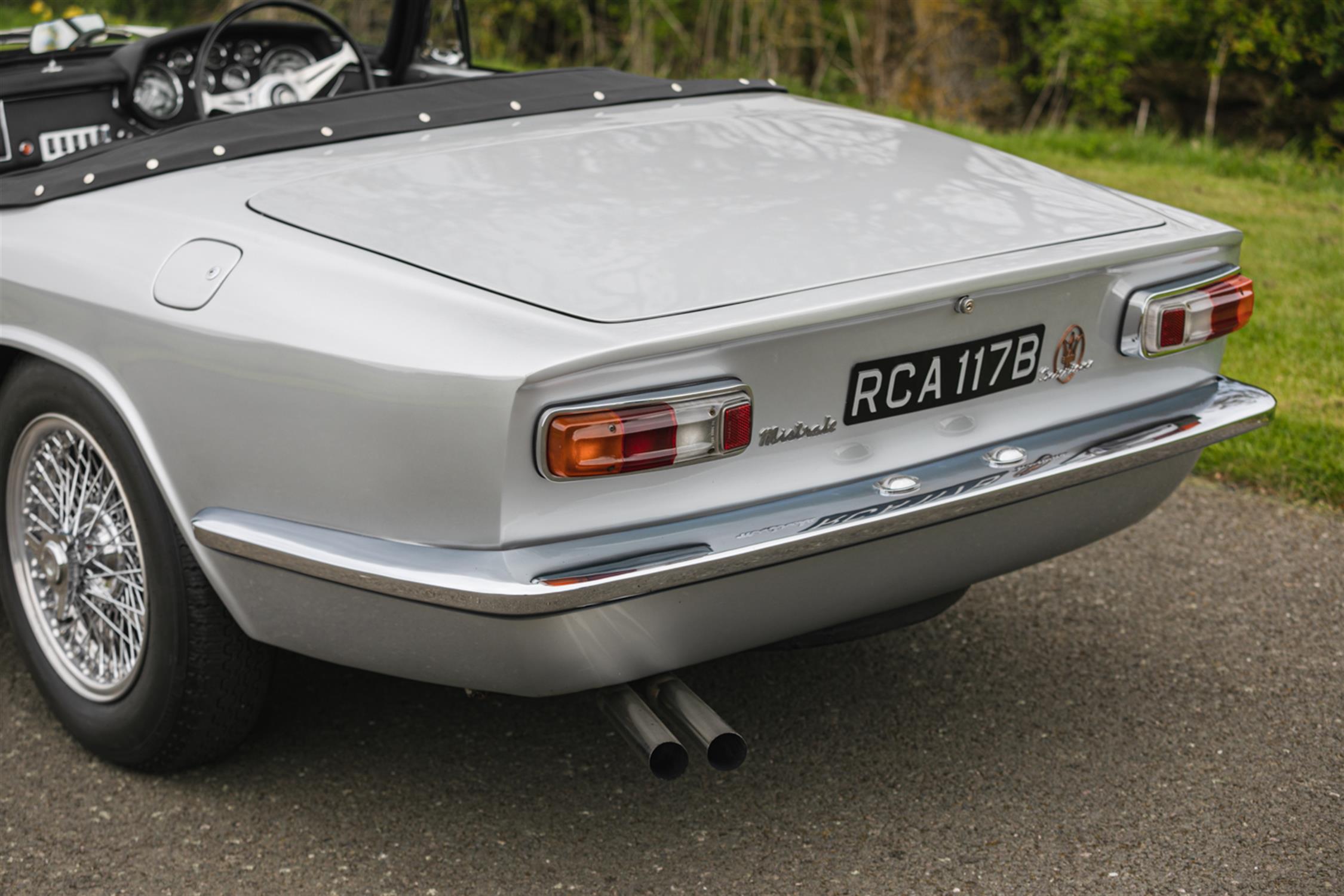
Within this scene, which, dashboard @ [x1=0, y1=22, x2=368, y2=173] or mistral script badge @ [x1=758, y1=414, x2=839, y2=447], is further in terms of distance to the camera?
dashboard @ [x1=0, y1=22, x2=368, y2=173]

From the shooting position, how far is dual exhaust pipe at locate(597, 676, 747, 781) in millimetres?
2146

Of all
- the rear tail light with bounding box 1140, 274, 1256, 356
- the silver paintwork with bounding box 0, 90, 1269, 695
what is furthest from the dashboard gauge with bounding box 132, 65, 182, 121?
the rear tail light with bounding box 1140, 274, 1256, 356

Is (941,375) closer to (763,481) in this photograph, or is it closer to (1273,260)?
(763,481)

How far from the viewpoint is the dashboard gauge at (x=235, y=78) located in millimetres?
3840

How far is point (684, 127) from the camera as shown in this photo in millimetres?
2998

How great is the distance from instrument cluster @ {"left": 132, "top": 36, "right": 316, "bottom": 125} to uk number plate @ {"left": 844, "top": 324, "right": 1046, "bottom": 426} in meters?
2.17

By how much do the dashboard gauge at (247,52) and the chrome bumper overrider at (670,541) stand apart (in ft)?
6.67

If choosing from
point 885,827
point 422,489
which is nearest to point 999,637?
point 885,827

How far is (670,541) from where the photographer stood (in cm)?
211

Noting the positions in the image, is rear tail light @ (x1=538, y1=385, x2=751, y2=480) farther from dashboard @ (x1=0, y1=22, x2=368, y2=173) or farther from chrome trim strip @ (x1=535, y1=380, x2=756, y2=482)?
dashboard @ (x1=0, y1=22, x2=368, y2=173)

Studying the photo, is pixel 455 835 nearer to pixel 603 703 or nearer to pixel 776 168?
pixel 603 703

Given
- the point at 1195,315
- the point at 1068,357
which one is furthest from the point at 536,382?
the point at 1195,315

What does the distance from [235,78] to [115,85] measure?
17.0 inches

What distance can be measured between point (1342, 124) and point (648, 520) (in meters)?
8.36
